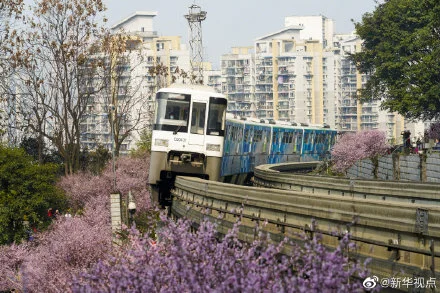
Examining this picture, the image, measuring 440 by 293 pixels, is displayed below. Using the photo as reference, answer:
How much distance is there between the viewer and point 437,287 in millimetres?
9984

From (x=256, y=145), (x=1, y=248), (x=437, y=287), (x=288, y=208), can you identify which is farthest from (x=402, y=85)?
(x=437, y=287)

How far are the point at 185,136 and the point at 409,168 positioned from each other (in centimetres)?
670

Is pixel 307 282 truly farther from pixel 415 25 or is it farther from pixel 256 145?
pixel 415 25

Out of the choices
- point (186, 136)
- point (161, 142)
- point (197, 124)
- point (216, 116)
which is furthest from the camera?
point (216, 116)

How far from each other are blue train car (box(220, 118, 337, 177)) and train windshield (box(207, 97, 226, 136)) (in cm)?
232

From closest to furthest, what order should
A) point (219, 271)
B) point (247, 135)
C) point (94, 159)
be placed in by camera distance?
point (219, 271), point (247, 135), point (94, 159)

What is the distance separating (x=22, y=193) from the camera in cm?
4512

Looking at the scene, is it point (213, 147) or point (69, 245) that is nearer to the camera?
point (69, 245)

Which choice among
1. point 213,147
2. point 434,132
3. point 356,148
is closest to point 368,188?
point 213,147

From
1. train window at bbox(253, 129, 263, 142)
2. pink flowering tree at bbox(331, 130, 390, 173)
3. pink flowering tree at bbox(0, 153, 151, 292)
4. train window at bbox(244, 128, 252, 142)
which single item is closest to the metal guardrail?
pink flowering tree at bbox(0, 153, 151, 292)

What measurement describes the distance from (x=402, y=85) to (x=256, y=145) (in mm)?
29992

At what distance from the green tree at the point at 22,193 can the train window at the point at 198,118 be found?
14.3m

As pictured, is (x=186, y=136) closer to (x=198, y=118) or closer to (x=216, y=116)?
(x=198, y=118)

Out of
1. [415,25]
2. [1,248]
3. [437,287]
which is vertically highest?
[415,25]
